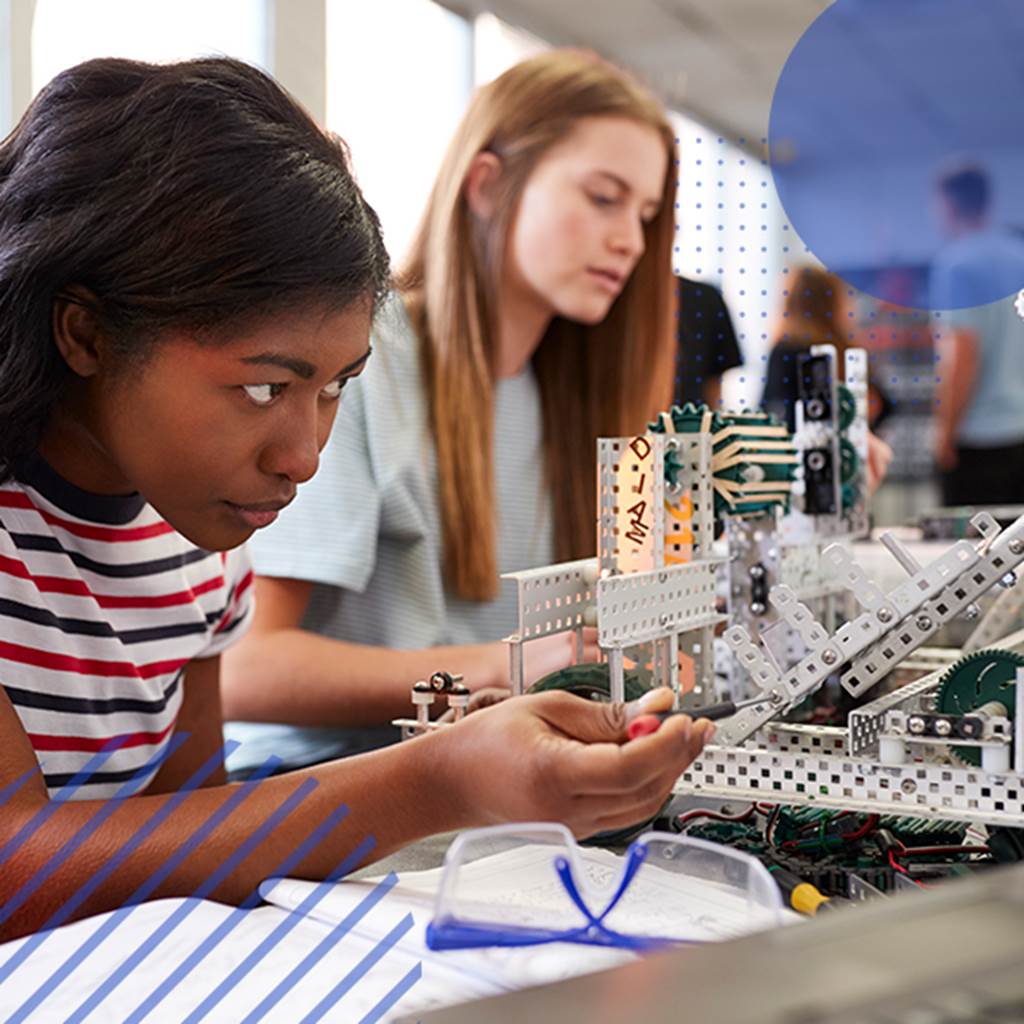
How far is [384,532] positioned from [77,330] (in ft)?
1.81

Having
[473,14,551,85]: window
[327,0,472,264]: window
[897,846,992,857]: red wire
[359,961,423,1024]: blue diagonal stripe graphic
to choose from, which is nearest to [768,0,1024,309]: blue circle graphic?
[897,846,992,857]: red wire

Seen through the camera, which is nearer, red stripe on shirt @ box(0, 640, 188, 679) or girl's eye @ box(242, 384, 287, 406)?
girl's eye @ box(242, 384, 287, 406)

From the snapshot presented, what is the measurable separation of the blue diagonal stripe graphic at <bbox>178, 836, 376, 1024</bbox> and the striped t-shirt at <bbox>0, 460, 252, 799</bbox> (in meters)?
0.27

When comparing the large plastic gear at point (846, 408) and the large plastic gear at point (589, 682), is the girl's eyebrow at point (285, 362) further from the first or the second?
the large plastic gear at point (846, 408)

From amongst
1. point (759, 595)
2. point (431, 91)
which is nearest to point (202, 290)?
point (759, 595)

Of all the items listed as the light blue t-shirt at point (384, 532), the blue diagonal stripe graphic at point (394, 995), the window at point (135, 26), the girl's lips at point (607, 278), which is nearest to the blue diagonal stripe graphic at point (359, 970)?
the blue diagonal stripe graphic at point (394, 995)

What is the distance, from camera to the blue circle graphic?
0.87m

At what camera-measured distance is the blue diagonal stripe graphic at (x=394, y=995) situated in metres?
0.52

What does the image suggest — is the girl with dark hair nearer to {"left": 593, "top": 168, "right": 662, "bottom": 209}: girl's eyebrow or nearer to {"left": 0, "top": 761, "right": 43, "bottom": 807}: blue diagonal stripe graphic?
{"left": 0, "top": 761, "right": 43, "bottom": 807}: blue diagonal stripe graphic

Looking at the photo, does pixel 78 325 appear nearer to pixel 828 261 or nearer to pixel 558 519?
pixel 828 261

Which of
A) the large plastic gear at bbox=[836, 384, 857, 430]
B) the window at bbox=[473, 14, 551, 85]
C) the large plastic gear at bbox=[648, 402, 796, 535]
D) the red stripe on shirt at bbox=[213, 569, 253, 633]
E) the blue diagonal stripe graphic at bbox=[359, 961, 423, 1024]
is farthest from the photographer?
the window at bbox=[473, 14, 551, 85]

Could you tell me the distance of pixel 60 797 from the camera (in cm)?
87

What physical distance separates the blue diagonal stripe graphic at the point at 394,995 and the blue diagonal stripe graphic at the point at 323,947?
0.04 metres

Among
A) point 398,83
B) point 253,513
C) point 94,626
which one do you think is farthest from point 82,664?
point 398,83
